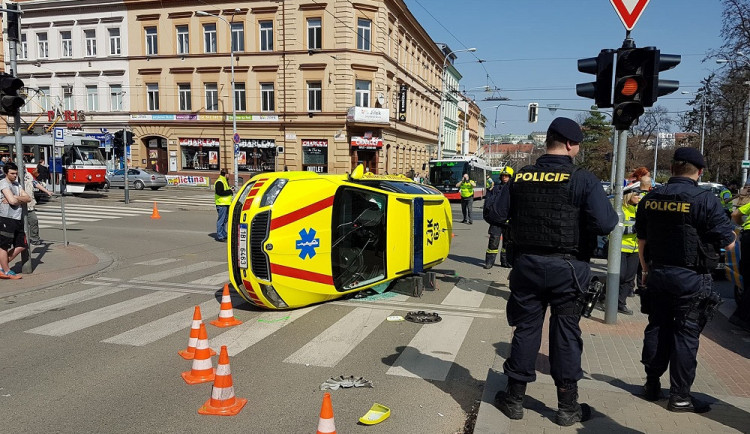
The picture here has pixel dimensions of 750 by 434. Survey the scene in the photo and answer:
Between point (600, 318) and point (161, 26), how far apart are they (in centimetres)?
4109

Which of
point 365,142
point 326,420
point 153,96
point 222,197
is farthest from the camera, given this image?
point 153,96

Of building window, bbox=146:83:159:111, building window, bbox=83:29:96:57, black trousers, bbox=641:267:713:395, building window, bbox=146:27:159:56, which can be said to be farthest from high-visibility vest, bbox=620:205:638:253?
building window, bbox=83:29:96:57

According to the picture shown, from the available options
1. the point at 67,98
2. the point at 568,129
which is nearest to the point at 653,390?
the point at 568,129

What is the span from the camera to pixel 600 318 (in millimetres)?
6762

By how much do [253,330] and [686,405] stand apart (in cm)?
437

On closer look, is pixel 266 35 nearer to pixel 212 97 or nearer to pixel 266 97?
pixel 266 97

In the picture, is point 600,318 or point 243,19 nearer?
point 600,318

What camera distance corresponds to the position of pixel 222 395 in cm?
407

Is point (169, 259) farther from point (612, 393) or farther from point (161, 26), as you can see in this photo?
point (161, 26)

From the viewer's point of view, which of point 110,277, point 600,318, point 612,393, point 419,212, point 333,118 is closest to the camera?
point 612,393

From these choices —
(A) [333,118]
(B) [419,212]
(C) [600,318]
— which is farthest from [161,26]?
(C) [600,318]

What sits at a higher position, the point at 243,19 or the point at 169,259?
the point at 243,19

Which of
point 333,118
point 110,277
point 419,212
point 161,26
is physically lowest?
point 110,277

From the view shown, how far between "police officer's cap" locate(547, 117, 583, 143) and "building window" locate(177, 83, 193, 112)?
4008 cm
